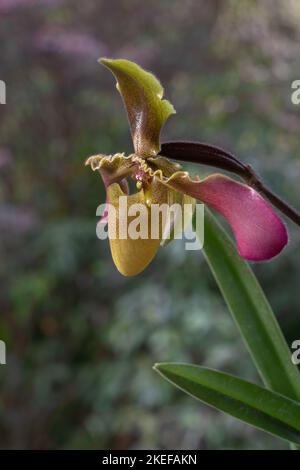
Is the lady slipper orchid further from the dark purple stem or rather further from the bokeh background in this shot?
the bokeh background

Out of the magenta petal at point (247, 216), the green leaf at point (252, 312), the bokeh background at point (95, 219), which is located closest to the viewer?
the magenta petal at point (247, 216)

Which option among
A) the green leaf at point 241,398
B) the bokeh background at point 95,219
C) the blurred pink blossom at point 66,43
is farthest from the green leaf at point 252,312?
the blurred pink blossom at point 66,43

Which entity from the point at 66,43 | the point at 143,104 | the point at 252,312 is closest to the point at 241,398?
the point at 252,312

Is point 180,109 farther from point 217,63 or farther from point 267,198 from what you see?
point 267,198

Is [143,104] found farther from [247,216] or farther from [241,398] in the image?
[241,398]

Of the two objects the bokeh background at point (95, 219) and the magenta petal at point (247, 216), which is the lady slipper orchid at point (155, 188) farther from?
the bokeh background at point (95, 219)

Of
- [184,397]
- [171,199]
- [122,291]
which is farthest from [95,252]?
[171,199]
